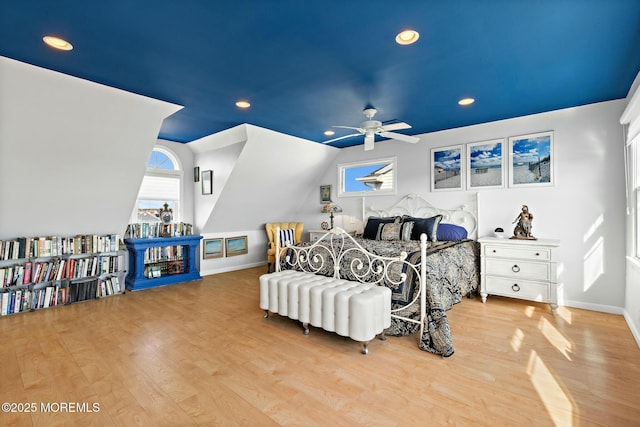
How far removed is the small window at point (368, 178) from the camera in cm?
555

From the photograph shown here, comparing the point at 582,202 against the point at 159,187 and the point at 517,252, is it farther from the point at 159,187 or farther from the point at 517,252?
the point at 159,187

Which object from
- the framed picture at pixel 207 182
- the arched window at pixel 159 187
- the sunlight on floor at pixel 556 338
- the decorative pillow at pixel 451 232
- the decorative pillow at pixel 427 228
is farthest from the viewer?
the framed picture at pixel 207 182

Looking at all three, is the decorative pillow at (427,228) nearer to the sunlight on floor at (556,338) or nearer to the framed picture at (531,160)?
the framed picture at (531,160)

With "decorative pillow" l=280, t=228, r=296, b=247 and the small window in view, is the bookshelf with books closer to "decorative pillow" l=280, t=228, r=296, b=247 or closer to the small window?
"decorative pillow" l=280, t=228, r=296, b=247

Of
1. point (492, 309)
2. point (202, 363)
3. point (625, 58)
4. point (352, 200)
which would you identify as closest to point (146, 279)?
point (202, 363)

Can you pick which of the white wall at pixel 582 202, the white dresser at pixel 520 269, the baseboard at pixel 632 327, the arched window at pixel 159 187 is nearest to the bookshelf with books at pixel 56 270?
the arched window at pixel 159 187

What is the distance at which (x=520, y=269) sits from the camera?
3719mm

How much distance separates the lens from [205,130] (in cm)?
483

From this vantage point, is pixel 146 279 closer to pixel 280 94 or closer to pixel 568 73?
pixel 280 94

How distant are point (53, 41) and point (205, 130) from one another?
2503mm

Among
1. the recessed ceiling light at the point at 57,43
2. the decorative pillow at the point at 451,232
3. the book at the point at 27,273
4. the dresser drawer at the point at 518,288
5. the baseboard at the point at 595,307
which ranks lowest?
the baseboard at the point at 595,307

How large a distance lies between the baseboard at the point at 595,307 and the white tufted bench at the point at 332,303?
2830 millimetres

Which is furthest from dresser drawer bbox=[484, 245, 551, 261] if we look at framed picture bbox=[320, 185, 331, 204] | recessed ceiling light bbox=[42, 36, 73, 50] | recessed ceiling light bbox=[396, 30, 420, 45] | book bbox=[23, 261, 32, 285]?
book bbox=[23, 261, 32, 285]

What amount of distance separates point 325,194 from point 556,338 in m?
4.61
